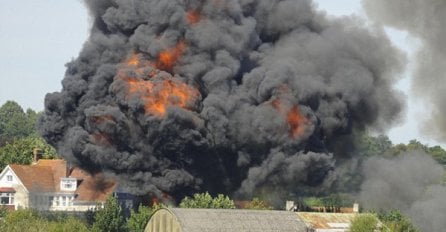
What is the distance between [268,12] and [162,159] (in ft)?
70.2

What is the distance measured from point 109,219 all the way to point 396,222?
24269 mm

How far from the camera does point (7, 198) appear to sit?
100 metres

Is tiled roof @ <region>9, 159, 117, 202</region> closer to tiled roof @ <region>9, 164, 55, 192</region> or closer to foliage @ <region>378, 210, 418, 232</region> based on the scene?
tiled roof @ <region>9, 164, 55, 192</region>

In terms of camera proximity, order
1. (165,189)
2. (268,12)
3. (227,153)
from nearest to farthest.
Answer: (165,189), (227,153), (268,12)

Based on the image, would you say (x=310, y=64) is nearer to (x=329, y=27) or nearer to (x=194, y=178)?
(x=329, y=27)

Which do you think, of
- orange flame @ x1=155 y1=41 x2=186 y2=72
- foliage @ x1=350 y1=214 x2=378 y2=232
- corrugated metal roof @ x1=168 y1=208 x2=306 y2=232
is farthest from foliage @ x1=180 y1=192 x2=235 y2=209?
orange flame @ x1=155 y1=41 x2=186 y2=72

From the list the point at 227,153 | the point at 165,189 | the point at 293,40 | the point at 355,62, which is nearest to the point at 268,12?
the point at 293,40

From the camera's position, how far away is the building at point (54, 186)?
9625cm

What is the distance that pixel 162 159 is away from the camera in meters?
85.6

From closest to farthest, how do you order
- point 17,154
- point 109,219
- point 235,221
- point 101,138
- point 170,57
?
1. point 235,221
2. point 109,219
3. point 101,138
4. point 170,57
5. point 17,154

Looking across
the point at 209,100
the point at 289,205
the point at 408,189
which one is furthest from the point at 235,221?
the point at 408,189

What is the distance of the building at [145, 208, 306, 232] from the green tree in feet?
14.7

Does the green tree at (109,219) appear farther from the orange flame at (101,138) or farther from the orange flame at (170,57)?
the orange flame at (170,57)

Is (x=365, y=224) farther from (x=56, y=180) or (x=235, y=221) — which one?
(x=56, y=180)
